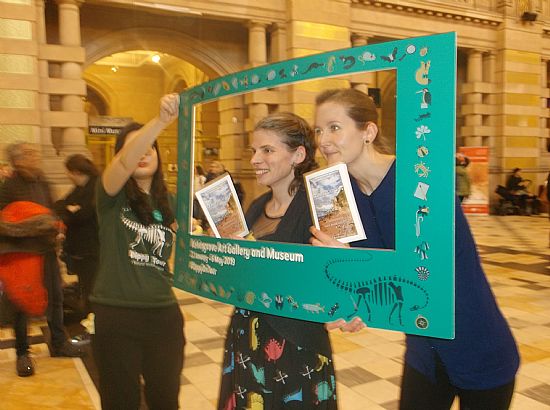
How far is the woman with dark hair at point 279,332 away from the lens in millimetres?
1533

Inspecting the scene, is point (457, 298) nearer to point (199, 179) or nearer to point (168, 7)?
point (199, 179)

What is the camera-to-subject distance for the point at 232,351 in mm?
1832

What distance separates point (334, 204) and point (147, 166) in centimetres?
102

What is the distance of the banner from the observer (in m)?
14.6

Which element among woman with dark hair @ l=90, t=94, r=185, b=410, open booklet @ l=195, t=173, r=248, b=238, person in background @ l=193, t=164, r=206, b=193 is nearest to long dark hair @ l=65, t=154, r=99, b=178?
woman with dark hair @ l=90, t=94, r=185, b=410

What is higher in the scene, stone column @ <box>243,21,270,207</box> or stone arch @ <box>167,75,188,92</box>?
stone arch @ <box>167,75,188,92</box>

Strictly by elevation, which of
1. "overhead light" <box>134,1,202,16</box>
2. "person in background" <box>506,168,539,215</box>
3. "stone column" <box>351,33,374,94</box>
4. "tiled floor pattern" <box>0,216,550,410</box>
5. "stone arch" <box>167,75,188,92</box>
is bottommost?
"tiled floor pattern" <box>0,216,550,410</box>

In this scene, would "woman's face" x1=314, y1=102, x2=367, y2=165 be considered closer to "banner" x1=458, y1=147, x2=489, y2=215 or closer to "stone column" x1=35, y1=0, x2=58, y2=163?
"stone column" x1=35, y1=0, x2=58, y2=163

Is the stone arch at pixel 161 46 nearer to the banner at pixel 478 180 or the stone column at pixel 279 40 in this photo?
the stone column at pixel 279 40

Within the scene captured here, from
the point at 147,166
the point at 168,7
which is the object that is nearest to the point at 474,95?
the point at 168,7

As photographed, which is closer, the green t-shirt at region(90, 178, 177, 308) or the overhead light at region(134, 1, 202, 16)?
the green t-shirt at region(90, 178, 177, 308)

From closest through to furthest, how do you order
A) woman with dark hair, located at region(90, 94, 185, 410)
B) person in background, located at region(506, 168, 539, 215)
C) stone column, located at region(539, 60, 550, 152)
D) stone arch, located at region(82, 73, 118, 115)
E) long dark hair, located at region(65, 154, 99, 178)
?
woman with dark hair, located at region(90, 94, 185, 410) → long dark hair, located at region(65, 154, 99, 178) → person in background, located at region(506, 168, 539, 215) → stone column, located at region(539, 60, 550, 152) → stone arch, located at region(82, 73, 118, 115)

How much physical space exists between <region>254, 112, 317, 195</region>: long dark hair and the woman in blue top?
86 millimetres

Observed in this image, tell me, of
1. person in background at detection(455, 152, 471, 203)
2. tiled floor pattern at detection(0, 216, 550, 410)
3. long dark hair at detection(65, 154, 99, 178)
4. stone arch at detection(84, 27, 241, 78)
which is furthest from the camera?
stone arch at detection(84, 27, 241, 78)
